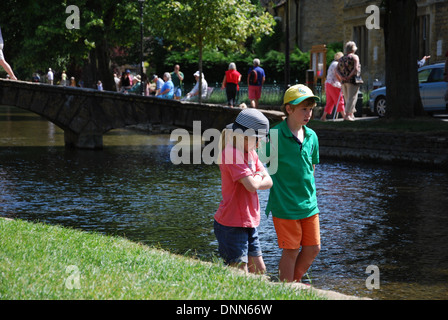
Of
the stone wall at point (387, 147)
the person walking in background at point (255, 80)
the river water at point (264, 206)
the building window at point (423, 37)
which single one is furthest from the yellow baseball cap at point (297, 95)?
the building window at point (423, 37)

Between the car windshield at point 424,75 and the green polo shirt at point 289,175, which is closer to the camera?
the green polo shirt at point 289,175

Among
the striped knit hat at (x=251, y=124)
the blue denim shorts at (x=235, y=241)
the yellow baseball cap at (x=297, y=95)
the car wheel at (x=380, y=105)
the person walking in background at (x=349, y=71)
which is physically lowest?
the blue denim shorts at (x=235, y=241)

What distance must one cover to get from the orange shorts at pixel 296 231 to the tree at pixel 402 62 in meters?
14.0

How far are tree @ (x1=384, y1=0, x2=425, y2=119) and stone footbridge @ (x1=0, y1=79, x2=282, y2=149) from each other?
4.99 m

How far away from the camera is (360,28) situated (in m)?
37.6

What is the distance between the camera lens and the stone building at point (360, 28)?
30.3 m

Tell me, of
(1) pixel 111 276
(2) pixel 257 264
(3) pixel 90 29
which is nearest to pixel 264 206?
(2) pixel 257 264

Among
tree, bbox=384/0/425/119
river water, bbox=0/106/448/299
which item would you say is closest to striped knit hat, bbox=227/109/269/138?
river water, bbox=0/106/448/299

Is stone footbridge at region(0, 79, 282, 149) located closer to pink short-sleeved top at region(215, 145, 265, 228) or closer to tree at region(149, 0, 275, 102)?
tree at region(149, 0, 275, 102)

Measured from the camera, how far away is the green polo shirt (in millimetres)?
5875

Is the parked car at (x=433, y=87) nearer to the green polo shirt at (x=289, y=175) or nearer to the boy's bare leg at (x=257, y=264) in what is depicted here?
the green polo shirt at (x=289, y=175)
